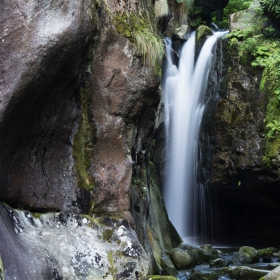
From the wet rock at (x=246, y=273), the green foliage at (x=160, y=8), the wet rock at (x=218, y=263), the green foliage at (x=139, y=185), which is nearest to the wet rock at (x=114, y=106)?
the green foliage at (x=139, y=185)

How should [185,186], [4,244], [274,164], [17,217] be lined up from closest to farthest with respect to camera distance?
[4,244] < [17,217] < [274,164] < [185,186]

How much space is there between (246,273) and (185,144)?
631cm

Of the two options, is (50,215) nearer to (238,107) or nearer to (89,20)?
(89,20)

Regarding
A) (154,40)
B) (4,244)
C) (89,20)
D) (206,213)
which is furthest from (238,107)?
(4,244)

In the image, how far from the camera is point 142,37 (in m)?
5.62

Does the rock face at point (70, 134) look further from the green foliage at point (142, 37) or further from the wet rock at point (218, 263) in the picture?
the wet rock at point (218, 263)

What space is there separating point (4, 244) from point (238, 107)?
9.78 meters

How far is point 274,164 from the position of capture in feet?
36.9

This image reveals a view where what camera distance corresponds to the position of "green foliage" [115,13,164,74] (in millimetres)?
5559

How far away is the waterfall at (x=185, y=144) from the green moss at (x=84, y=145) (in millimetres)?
8662

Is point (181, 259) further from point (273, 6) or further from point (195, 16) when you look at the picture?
point (195, 16)

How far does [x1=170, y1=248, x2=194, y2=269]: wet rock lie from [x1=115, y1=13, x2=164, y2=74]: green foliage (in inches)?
190

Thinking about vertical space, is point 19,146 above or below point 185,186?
above

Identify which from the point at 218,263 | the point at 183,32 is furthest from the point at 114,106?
the point at 183,32
